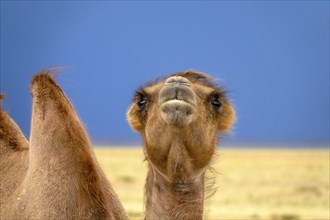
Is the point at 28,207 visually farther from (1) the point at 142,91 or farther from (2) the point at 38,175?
(1) the point at 142,91

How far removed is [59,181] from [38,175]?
21 cm

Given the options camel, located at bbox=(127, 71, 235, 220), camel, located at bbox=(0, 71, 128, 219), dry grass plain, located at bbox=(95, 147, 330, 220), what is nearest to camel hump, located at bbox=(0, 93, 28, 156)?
camel, located at bbox=(0, 71, 128, 219)

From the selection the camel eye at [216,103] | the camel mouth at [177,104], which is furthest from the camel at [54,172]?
the camel eye at [216,103]

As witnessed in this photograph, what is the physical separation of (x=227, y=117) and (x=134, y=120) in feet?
2.45

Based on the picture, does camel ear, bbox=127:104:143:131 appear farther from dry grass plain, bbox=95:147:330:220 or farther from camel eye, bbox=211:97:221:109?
dry grass plain, bbox=95:147:330:220

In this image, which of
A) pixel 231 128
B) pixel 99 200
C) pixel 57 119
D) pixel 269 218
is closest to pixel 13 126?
pixel 57 119

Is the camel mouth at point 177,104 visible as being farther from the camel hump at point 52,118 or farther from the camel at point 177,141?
the camel hump at point 52,118

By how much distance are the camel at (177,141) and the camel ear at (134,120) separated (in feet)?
0.07

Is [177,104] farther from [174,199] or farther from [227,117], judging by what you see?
[227,117]

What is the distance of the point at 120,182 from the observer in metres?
31.4

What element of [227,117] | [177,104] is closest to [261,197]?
[227,117]

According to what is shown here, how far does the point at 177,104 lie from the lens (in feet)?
17.3

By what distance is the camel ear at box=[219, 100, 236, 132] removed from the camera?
236 inches

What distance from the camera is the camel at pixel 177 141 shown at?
5.37m
